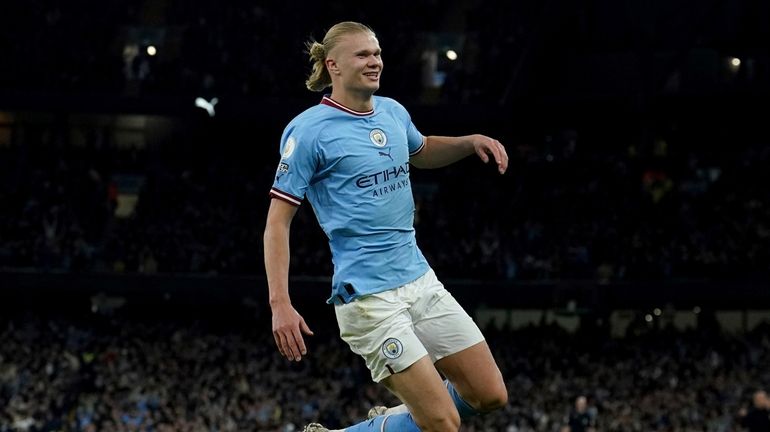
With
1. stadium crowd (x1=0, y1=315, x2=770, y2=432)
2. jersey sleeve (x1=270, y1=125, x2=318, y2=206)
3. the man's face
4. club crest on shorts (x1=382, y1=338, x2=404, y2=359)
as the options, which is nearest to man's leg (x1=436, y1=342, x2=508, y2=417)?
club crest on shorts (x1=382, y1=338, x2=404, y2=359)

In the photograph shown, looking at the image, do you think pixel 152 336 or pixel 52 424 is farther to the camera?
pixel 152 336

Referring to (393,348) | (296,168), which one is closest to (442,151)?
(296,168)

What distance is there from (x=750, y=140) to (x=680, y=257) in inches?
229

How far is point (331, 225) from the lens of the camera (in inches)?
267

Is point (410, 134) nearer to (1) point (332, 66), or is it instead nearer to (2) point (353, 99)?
(2) point (353, 99)

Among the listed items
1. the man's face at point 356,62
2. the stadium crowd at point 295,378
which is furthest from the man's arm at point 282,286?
the stadium crowd at point 295,378

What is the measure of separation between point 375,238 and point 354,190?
0.29 metres

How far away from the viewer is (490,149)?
7070 mm

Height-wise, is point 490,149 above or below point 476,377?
above

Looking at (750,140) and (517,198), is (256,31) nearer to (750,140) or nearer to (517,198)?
(517,198)

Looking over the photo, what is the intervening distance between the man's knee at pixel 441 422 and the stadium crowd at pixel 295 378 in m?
18.3

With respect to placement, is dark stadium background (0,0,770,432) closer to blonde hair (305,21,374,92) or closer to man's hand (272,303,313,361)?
blonde hair (305,21,374,92)

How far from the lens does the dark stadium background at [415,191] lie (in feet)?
98.9

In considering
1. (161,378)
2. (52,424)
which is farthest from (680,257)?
(52,424)
